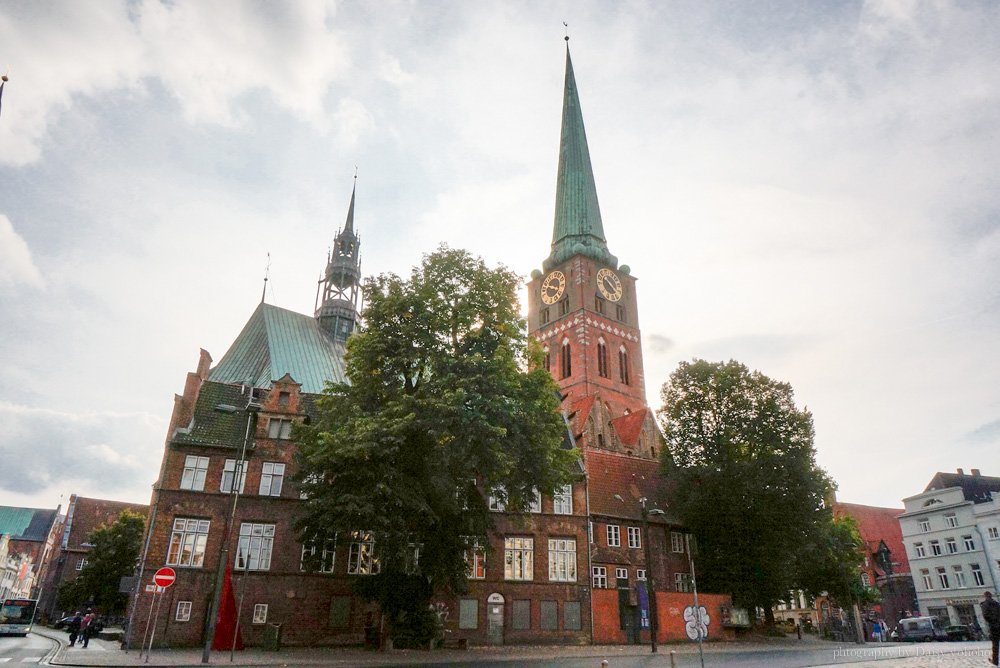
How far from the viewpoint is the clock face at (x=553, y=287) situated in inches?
2657

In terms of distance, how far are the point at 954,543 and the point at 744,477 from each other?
30.2 meters

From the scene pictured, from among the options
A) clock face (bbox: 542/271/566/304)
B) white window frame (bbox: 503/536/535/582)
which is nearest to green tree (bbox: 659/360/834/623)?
white window frame (bbox: 503/536/535/582)

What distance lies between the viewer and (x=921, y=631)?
136 ft

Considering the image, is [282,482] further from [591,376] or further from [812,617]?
[812,617]

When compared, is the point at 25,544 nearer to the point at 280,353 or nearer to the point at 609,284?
the point at 280,353

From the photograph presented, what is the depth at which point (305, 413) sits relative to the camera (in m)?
34.2

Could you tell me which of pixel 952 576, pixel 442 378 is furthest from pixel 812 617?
pixel 442 378

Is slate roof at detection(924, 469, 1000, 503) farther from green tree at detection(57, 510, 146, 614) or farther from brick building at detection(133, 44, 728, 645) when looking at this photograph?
green tree at detection(57, 510, 146, 614)

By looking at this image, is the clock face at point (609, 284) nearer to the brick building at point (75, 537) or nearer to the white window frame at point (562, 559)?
the white window frame at point (562, 559)

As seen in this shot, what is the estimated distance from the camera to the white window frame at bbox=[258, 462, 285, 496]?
3259 cm

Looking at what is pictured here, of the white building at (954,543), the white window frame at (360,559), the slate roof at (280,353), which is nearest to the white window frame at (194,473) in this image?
the slate roof at (280,353)

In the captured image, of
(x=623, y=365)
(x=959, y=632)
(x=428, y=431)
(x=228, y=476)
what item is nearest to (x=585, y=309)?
(x=623, y=365)

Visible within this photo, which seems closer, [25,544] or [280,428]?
[280,428]

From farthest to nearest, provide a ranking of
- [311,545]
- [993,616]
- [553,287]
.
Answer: [553,287] → [311,545] → [993,616]
